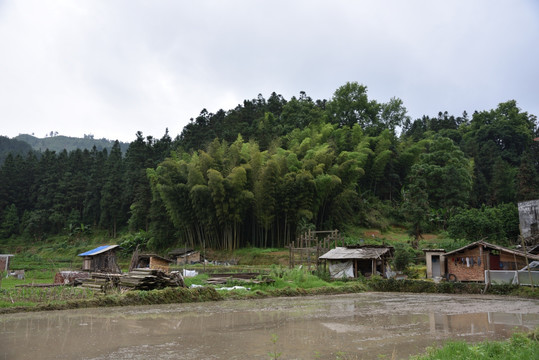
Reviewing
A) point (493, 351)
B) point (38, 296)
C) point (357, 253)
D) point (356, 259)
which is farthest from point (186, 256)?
point (493, 351)

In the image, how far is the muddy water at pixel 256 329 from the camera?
7671mm

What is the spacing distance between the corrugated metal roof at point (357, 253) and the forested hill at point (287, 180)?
730 cm

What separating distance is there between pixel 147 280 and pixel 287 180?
53.9 feet

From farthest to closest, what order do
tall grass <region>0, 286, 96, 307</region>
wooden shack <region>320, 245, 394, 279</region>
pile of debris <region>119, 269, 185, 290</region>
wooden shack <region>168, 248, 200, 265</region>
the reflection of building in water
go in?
wooden shack <region>168, 248, 200, 265</region>, wooden shack <region>320, 245, 394, 279</region>, pile of debris <region>119, 269, 185, 290</region>, tall grass <region>0, 286, 96, 307</region>, the reflection of building in water

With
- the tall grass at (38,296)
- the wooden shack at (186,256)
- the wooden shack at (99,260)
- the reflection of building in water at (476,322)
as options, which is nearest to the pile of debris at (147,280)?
the tall grass at (38,296)

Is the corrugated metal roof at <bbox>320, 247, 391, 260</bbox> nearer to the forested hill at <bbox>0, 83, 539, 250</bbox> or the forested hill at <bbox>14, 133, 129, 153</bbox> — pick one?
the forested hill at <bbox>0, 83, 539, 250</bbox>

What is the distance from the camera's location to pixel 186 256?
32.2 meters

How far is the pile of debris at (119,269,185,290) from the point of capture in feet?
50.5

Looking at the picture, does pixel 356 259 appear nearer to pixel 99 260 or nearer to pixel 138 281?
pixel 138 281

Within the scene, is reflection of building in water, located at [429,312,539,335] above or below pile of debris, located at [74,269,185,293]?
below

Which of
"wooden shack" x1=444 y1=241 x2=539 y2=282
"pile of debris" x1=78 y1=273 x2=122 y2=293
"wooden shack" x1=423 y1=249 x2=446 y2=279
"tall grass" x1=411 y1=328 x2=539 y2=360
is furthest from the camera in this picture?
"wooden shack" x1=423 y1=249 x2=446 y2=279

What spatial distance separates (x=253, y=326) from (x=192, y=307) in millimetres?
4258

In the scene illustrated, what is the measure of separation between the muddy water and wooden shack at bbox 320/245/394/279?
6802 millimetres

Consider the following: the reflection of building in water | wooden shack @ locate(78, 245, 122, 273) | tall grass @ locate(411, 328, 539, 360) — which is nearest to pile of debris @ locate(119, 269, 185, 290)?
wooden shack @ locate(78, 245, 122, 273)
